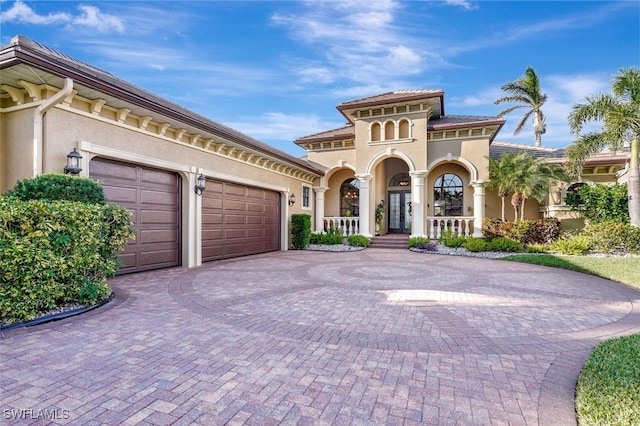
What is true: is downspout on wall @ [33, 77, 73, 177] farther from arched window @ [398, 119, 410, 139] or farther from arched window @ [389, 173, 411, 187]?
arched window @ [389, 173, 411, 187]

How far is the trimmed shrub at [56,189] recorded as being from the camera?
5.16m

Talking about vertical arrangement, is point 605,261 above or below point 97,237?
below

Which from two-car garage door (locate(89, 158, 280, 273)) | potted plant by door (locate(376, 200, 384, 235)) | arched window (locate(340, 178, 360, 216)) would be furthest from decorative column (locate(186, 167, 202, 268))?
potted plant by door (locate(376, 200, 384, 235))

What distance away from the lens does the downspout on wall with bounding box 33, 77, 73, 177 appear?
587 cm

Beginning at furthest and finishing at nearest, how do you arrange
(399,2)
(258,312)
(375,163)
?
(375,163) → (399,2) → (258,312)

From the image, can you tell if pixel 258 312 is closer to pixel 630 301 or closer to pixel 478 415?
pixel 478 415

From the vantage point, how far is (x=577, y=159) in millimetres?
12883

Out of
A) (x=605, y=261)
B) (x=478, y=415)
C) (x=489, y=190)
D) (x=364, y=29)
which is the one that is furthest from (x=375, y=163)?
(x=478, y=415)

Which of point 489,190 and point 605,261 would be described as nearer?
point 605,261

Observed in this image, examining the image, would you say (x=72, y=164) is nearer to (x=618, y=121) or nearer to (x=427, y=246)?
(x=427, y=246)

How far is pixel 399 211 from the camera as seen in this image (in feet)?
60.3

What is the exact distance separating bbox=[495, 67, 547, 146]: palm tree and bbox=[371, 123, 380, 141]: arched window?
502 inches

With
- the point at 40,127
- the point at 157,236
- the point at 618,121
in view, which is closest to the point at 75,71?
the point at 40,127

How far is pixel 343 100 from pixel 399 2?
8.16 meters
